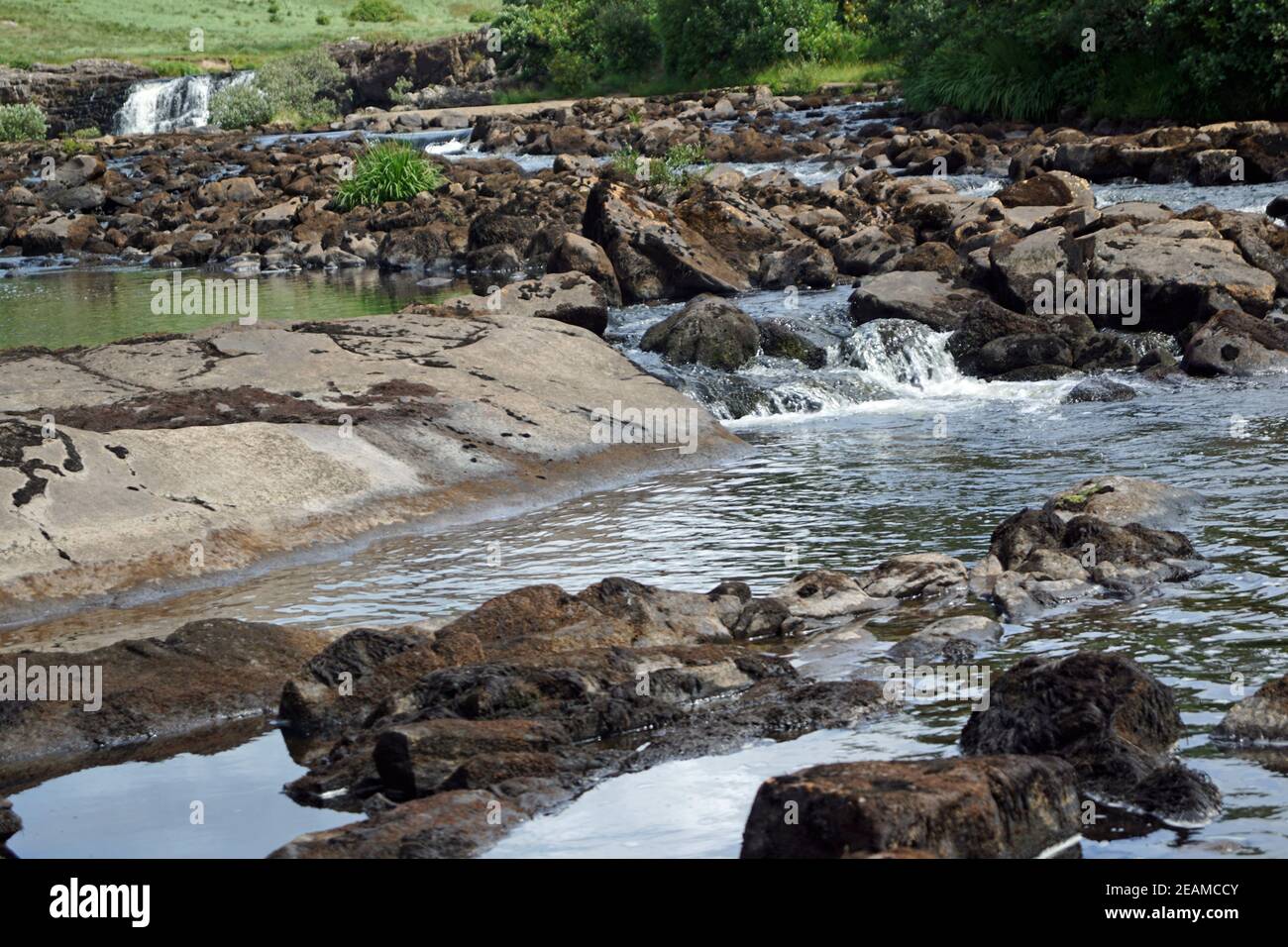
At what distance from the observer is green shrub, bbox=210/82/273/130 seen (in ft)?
205

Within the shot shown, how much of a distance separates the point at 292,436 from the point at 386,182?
2331 centimetres

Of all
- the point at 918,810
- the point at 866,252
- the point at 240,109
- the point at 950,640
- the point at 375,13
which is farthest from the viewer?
the point at 375,13

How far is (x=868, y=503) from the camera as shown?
1249cm

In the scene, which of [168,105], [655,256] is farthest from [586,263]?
[168,105]

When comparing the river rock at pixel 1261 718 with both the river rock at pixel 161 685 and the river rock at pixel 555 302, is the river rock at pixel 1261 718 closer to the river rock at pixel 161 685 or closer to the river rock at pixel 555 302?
the river rock at pixel 161 685

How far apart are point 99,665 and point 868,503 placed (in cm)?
627

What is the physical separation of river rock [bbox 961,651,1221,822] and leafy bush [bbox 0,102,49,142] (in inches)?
2230

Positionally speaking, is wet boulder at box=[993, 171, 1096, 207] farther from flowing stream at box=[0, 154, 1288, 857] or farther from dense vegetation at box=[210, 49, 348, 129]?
dense vegetation at box=[210, 49, 348, 129]

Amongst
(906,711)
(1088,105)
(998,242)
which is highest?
(1088,105)

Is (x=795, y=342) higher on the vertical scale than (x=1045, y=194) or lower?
lower

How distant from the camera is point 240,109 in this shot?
208 ft

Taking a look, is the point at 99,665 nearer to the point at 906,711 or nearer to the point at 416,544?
the point at 416,544

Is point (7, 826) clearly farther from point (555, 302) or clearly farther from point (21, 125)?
point (21, 125)
